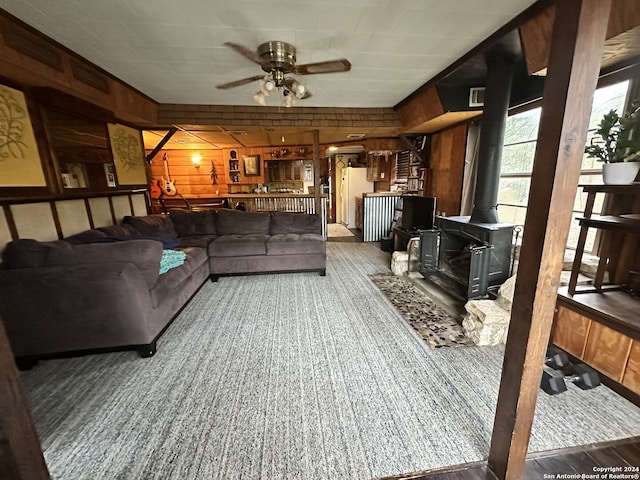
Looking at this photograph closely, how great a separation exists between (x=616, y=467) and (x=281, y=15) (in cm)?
328

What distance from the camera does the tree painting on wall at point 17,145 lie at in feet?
7.08

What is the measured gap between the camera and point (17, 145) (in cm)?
226

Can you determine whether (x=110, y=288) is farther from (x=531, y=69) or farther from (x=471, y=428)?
(x=531, y=69)

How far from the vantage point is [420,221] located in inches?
164

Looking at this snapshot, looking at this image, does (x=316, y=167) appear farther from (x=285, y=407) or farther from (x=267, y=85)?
(x=285, y=407)

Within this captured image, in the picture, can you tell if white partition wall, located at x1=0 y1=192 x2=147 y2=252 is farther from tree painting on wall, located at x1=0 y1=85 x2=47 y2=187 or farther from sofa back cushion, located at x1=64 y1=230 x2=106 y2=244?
tree painting on wall, located at x1=0 y1=85 x2=47 y2=187

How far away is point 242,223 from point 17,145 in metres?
2.36

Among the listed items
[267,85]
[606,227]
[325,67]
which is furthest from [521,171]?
[267,85]

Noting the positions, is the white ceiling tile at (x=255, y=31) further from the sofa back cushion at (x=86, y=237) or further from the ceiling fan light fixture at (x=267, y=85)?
the sofa back cushion at (x=86, y=237)

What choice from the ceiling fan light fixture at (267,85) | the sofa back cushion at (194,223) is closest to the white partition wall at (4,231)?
the sofa back cushion at (194,223)

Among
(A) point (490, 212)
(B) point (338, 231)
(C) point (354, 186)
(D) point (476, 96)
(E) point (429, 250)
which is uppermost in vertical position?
(D) point (476, 96)

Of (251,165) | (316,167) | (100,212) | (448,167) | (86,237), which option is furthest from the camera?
(251,165)

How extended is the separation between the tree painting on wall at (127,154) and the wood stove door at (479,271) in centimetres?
468

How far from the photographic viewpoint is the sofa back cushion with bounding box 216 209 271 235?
3996 mm
